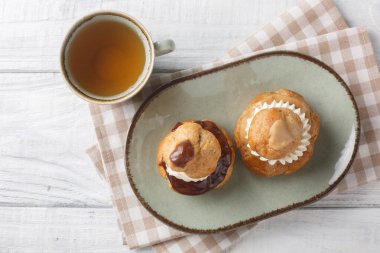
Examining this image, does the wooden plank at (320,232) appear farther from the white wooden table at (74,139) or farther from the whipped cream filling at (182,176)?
the whipped cream filling at (182,176)

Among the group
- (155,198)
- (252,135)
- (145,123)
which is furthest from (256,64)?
(155,198)

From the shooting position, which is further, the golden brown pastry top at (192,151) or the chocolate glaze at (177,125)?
the chocolate glaze at (177,125)

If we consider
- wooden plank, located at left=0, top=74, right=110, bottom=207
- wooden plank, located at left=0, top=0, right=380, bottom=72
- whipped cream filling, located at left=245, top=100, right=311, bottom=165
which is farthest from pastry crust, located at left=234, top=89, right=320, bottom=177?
wooden plank, located at left=0, top=74, right=110, bottom=207

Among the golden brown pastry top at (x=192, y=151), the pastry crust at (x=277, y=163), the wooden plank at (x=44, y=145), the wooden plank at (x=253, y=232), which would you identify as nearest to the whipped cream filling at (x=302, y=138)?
the pastry crust at (x=277, y=163)

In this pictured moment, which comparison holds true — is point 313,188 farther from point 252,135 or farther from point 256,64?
point 256,64

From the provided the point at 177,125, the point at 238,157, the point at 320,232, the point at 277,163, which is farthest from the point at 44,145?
the point at 320,232

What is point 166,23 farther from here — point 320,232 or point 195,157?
point 320,232

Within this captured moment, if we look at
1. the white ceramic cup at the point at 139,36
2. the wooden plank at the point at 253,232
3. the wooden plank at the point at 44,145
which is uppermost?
the white ceramic cup at the point at 139,36
